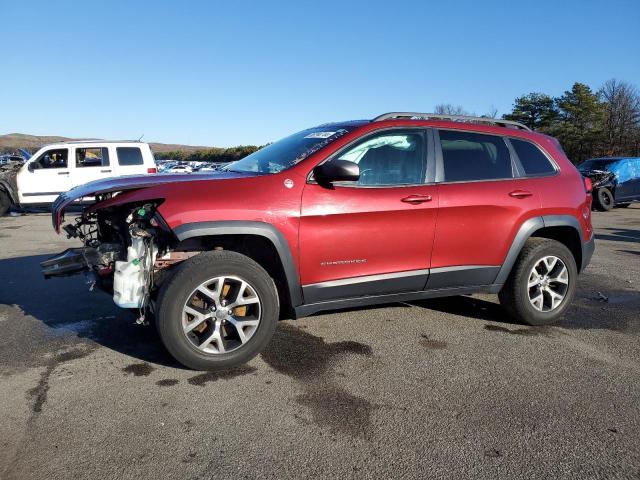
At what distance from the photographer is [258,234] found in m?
3.45

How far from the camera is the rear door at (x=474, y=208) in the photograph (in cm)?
408

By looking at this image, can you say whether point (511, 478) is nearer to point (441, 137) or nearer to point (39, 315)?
point (441, 137)

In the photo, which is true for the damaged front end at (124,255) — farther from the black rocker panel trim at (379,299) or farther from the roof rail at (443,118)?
the roof rail at (443,118)

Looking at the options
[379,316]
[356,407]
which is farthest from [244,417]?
[379,316]

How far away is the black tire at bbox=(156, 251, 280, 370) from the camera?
327 cm

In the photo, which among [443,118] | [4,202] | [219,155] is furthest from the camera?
[219,155]

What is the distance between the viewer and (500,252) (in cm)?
429

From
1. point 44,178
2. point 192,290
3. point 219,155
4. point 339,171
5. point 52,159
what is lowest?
point 192,290

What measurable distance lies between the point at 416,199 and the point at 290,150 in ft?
3.78

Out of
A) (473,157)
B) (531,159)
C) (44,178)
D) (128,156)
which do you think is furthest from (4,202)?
(531,159)

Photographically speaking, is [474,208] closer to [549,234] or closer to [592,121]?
[549,234]

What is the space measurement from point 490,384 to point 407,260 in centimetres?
114

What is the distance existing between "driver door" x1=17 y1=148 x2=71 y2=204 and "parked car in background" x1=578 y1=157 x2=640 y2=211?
53.1ft

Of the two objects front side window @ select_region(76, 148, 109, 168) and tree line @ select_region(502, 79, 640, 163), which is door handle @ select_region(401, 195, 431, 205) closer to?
front side window @ select_region(76, 148, 109, 168)
